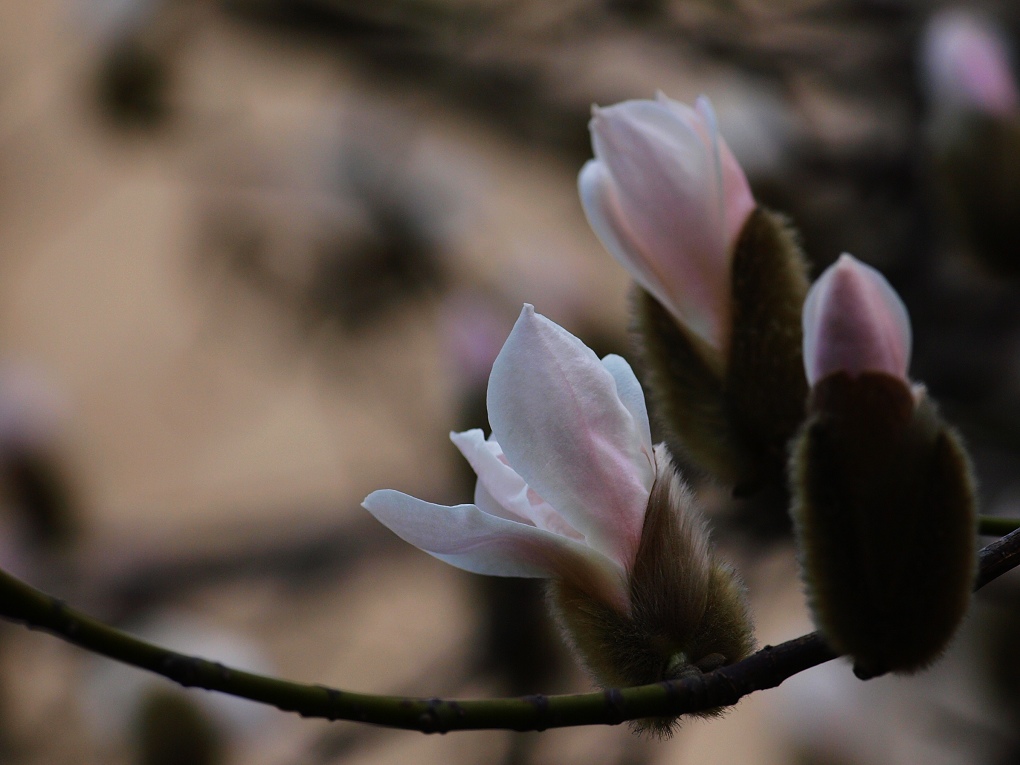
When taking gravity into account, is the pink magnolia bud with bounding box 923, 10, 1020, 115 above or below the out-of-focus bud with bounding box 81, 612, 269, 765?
above

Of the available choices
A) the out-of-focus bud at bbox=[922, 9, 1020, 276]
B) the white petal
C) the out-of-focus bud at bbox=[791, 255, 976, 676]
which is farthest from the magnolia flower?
the out-of-focus bud at bbox=[922, 9, 1020, 276]

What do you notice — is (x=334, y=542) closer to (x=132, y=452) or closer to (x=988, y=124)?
(x=988, y=124)

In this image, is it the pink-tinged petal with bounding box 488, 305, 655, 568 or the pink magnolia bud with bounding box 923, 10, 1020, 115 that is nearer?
the pink-tinged petal with bounding box 488, 305, 655, 568

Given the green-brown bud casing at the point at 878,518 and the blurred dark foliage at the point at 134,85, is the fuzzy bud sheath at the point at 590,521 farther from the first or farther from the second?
the blurred dark foliage at the point at 134,85

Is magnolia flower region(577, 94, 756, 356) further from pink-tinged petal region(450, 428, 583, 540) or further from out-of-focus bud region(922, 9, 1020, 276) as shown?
out-of-focus bud region(922, 9, 1020, 276)

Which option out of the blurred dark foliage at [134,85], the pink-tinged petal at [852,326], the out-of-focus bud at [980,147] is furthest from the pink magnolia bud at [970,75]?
the blurred dark foliage at [134,85]

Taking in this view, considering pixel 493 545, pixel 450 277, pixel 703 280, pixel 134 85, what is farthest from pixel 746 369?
pixel 134 85
